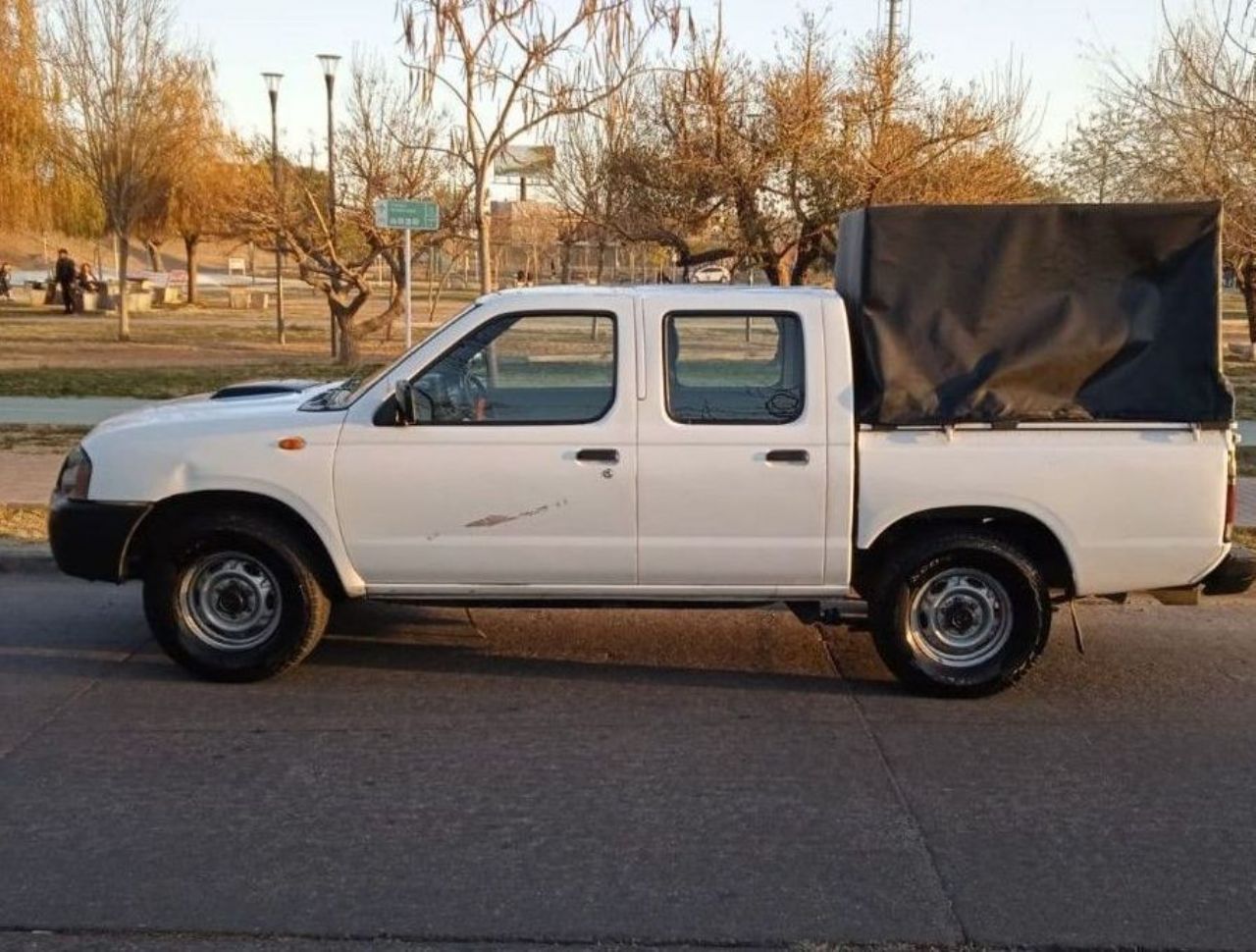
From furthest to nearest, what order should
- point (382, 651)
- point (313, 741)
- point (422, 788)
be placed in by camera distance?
point (382, 651) → point (313, 741) → point (422, 788)

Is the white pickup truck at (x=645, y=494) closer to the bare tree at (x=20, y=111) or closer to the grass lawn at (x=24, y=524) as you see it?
the grass lawn at (x=24, y=524)

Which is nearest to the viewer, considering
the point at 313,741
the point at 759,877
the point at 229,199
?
the point at 759,877

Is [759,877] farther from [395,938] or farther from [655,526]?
[655,526]

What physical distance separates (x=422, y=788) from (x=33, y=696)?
2261mm

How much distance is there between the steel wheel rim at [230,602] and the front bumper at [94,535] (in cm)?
33

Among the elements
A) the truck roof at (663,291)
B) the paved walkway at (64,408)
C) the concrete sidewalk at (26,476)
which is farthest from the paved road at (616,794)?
the paved walkway at (64,408)

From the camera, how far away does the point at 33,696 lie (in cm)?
611

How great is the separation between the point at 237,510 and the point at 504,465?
4.22 ft

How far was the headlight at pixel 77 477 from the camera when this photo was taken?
616cm

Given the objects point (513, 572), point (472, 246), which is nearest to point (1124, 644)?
point (513, 572)

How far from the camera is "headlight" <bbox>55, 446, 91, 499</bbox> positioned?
20.2 ft

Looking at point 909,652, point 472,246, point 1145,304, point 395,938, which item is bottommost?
point 395,938

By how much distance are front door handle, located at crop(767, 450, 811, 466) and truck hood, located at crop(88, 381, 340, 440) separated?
6.56ft

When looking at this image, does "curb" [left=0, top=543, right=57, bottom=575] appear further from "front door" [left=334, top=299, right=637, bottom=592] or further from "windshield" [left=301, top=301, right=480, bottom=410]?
"front door" [left=334, top=299, right=637, bottom=592]
